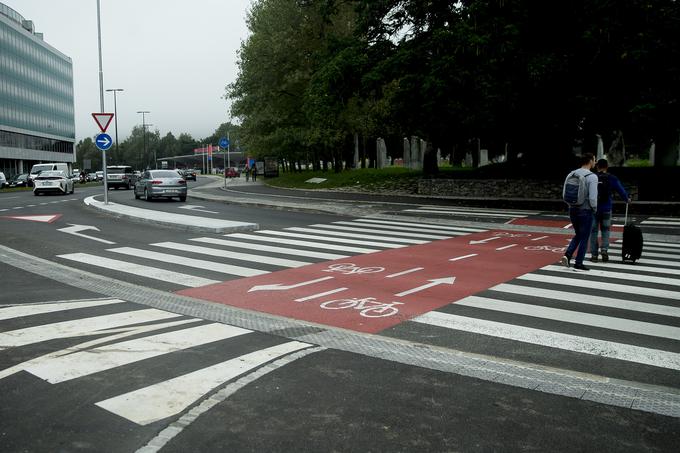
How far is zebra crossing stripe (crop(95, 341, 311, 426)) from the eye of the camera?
14.0 ft

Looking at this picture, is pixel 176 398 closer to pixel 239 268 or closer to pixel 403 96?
pixel 239 268

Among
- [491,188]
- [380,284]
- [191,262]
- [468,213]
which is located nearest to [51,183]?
[491,188]

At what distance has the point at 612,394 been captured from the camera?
4719 millimetres

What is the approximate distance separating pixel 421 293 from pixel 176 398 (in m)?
4.63

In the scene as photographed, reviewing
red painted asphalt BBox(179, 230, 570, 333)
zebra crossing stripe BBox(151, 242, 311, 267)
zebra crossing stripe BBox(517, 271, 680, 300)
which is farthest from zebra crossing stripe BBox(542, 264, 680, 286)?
zebra crossing stripe BBox(151, 242, 311, 267)

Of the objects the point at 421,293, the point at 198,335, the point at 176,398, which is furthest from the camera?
the point at 421,293

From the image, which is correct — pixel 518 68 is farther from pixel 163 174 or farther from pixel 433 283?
pixel 163 174

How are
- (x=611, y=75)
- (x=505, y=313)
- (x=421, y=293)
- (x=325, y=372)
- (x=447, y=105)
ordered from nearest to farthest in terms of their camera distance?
(x=325, y=372), (x=505, y=313), (x=421, y=293), (x=611, y=75), (x=447, y=105)

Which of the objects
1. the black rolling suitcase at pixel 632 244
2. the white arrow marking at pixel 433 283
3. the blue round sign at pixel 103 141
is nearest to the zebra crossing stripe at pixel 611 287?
the white arrow marking at pixel 433 283

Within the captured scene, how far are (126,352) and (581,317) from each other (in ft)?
16.7

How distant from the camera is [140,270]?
10.5 metres

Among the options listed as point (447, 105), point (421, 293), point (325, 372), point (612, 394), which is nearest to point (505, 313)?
point (421, 293)

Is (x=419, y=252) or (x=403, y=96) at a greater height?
(x=403, y=96)

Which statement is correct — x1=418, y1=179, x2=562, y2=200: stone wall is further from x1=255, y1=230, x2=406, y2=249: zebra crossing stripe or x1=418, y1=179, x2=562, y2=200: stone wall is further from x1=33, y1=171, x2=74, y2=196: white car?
x1=33, y1=171, x2=74, y2=196: white car
